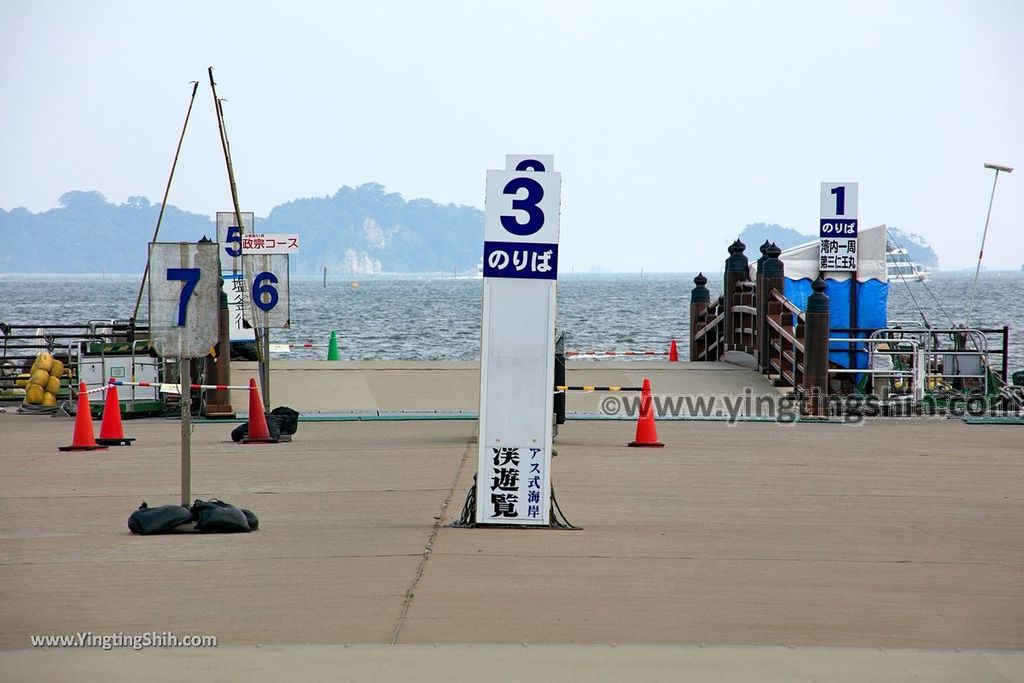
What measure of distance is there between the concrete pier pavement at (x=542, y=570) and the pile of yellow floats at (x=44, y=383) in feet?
22.5

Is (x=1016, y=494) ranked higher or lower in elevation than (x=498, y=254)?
lower

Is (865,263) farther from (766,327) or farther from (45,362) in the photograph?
(45,362)

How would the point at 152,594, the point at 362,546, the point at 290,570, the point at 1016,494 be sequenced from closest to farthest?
the point at 152,594
the point at 290,570
the point at 362,546
the point at 1016,494

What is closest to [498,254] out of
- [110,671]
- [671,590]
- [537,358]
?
[537,358]

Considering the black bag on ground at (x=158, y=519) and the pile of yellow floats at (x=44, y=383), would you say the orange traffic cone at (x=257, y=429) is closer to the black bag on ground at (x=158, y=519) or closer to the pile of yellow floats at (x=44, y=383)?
the black bag on ground at (x=158, y=519)

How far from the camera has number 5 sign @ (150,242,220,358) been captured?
9109mm

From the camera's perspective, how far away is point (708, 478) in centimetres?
1222

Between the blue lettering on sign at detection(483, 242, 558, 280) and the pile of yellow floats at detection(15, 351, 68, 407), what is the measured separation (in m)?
13.3

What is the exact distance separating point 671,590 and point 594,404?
12628 millimetres

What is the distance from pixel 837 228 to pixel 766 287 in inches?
66.7

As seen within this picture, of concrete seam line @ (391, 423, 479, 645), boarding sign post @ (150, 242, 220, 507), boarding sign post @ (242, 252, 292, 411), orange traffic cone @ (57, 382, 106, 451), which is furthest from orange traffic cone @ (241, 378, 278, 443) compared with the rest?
boarding sign post @ (150, 242, 220, 507)

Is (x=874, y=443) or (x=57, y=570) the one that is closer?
(x=57, y=570)

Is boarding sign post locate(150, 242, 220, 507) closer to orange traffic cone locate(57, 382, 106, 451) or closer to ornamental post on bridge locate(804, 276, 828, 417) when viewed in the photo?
orange traffic cone locate(57, 382, 106, 451)

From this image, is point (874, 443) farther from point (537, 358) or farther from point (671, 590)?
point (671, 590)
